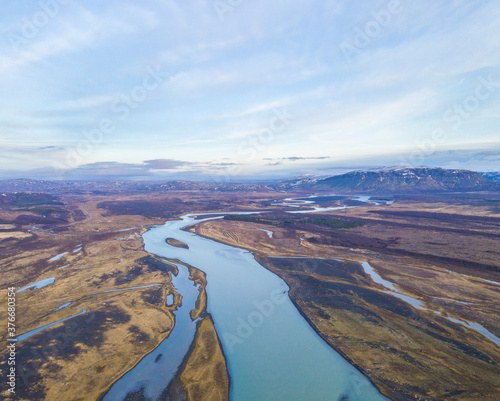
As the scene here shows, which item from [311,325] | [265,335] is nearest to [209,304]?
[265,335]

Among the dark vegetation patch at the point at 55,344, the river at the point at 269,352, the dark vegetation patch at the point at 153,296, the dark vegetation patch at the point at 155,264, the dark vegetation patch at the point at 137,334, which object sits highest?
the dark vegetation patch at the point at 55,344

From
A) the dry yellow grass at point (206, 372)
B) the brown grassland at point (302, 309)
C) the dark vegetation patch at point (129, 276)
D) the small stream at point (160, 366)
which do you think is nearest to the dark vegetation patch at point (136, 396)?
the small stream at point (160, 366)

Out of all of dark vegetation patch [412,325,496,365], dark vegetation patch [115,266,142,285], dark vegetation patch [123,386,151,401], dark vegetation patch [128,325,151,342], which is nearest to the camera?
dark vegetation patch [123,386,151,401]

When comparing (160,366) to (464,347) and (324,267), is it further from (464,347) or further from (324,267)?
(324,267)

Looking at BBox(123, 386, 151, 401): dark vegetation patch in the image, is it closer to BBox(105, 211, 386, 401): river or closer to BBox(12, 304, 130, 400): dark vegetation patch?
BBox(105, 211, 386, 401): river

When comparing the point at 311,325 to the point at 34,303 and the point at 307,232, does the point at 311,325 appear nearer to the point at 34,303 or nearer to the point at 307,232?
the point at 34,303

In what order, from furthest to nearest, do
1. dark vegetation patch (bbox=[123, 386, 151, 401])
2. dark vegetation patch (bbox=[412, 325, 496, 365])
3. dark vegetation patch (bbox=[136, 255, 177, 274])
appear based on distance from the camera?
1. dark vegetation patch (bbox=[136, 255, 177, 274])
2. dark vegetation patch (bbox=[412, 325, 496, 365])
3. dark vegetation patch (bbox=[123, 386, 151, 401])

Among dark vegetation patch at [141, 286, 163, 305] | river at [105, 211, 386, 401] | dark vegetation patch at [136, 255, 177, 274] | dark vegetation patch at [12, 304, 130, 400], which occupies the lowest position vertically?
river at [105, 211, 386, 401]

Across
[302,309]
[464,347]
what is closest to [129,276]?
[302,309]

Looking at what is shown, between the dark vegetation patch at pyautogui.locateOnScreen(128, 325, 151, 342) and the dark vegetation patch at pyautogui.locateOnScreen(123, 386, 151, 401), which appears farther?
the dark vegetation patch at pyautogui.locateOnScreen(128, 325, 151, 342)

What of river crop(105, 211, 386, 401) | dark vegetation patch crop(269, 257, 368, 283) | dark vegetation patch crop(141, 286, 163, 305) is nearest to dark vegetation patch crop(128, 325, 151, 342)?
river crop(105, 211, 386, 401)

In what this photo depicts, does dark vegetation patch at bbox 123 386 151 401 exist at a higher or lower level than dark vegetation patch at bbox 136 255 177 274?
higher

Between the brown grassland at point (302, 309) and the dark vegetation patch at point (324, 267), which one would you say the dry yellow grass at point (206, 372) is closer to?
the brown grassland at point (302, 309)
